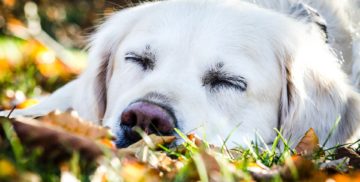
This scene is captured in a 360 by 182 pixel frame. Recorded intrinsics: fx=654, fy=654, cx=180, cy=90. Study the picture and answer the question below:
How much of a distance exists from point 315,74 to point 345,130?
1.11ft

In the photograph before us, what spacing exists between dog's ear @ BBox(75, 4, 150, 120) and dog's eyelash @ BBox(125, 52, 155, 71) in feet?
1.04

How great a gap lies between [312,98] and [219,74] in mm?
613

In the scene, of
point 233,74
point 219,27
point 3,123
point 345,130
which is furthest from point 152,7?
point 3,123

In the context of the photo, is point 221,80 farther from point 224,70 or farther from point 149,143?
point 149,143

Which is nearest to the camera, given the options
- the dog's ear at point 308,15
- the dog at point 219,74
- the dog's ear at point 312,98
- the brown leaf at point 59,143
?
the brown leaf at point 59,143

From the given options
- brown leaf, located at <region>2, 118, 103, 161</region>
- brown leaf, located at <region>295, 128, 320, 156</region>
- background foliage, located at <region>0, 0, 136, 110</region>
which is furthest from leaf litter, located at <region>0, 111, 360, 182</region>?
background foliage, located at <region>0, 0, 136, 110</region>

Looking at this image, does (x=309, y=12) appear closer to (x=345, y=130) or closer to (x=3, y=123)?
(x=345, y=130)

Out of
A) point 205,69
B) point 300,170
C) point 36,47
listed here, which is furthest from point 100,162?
point 36,47

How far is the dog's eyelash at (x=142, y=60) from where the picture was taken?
3289 millimetres

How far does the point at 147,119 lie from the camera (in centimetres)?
267

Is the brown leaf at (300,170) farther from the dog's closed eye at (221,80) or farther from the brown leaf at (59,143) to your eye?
the dog's closed eye at (221,80)

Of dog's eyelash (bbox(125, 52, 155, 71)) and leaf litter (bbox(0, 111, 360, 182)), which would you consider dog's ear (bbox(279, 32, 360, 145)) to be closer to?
dog's eyelash (bbox(125, 52, 155, 71))

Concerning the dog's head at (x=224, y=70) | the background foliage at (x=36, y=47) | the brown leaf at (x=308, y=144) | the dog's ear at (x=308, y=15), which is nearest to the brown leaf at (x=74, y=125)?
the dog's head at (x=224, y=70)

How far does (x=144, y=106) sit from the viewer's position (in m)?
2.71
